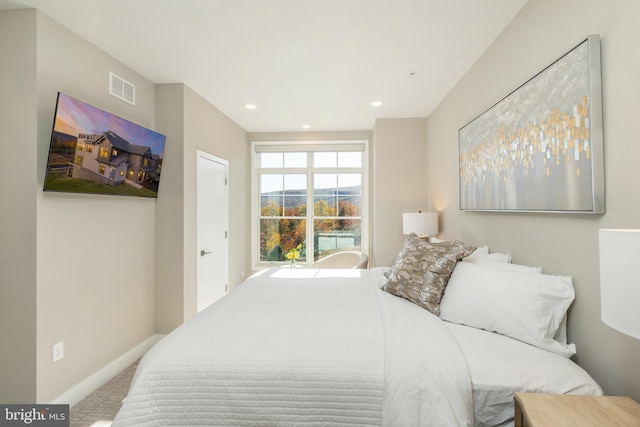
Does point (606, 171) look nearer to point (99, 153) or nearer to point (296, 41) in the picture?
point (296, 41)

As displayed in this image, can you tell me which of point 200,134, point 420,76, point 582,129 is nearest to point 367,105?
point 420,76

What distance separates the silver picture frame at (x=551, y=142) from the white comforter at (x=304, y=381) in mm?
877

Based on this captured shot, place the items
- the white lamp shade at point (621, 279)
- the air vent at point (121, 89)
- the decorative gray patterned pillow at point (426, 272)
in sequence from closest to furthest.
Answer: the white lamp shade at point (621, 279), the decorative gray patterned pillow at point (426, 272), the air vent at point (121, 89)

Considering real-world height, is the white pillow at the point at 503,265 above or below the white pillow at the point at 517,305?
above

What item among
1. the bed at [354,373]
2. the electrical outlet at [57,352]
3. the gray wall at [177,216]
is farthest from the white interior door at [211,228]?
the bed at [354,373]

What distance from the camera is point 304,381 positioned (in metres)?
1.19

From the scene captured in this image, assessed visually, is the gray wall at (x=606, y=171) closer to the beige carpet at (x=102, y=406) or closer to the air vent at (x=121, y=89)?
the beige carpet at (x=102, y=406)

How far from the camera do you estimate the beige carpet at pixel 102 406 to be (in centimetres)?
189

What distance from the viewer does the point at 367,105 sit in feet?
11.5

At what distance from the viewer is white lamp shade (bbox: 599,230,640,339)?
73cm

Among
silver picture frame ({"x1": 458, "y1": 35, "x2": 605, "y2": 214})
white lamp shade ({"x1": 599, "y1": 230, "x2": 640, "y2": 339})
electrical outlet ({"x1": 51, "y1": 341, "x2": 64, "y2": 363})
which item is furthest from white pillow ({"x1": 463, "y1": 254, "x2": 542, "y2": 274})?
electrical outlet ({"x1": 51, "y1": 341, "x2": 64, "y2": 363})

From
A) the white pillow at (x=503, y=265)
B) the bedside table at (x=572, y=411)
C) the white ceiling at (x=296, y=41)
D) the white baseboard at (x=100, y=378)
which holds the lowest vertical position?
the white baseboard at (x=100, y=378)

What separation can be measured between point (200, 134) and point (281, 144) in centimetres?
171

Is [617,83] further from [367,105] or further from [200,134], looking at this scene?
[200,134]
